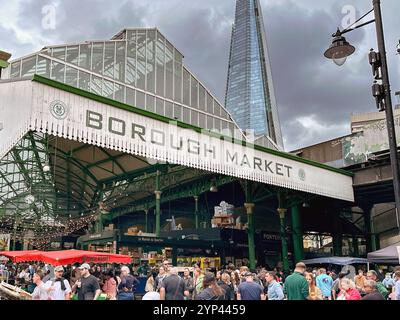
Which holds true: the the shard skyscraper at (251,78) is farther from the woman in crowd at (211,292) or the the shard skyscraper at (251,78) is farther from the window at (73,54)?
the woman in crowd at (211,292)

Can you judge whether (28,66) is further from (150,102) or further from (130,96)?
(150,102)

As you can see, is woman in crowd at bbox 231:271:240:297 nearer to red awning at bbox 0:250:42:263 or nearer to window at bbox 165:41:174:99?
red awning at bbox 0:250:42:263

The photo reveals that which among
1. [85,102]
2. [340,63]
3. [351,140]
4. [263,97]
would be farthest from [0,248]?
[263,97]

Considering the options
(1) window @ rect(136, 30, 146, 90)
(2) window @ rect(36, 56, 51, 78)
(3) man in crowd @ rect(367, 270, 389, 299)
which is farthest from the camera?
(1) window @ rect(136, 30, 146, 90)

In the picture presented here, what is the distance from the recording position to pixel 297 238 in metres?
27.7

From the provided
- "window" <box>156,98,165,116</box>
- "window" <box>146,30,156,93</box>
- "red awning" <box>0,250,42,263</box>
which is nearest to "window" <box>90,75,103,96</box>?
"window" <box>146,30,156,93</box>

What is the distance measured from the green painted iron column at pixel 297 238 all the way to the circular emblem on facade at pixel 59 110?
19096 millimetres

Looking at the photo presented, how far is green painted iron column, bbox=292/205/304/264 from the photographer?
27391 mm

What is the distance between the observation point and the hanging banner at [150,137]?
12.4 m

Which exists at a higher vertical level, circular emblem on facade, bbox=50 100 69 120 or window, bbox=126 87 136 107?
window, bbox=126 87 136 107

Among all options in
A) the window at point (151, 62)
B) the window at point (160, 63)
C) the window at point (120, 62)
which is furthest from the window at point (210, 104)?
the window at point (120, 62)

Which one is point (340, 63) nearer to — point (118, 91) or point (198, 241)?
point (118, 91)

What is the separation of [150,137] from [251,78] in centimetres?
15491

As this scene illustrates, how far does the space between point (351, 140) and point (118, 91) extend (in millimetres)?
14498
